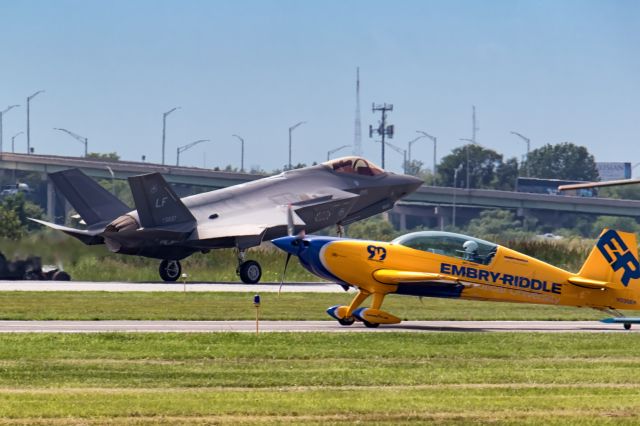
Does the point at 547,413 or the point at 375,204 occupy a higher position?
the point at 375,204

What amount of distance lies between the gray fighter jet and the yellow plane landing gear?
631 inches

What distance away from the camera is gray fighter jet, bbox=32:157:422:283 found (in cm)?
4572

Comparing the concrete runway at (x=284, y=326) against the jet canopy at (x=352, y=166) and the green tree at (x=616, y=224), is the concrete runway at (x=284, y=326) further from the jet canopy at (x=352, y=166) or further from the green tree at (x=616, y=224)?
the green tree at (x=616, y=224)

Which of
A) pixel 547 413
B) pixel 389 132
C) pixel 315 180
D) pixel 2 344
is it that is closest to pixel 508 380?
pixel 547 413

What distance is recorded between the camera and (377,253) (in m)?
27.2

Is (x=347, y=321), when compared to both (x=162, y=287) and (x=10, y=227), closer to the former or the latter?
(x=162, y=287)

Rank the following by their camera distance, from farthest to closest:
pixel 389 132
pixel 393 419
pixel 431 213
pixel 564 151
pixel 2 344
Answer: pixel 564 151, pixel 389 132, pixel 431 213, pixel 2 344, pixel 393 419

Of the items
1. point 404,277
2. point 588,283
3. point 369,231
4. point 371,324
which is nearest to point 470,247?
point 404,277

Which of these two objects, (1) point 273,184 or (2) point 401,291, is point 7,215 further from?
(2) point 401,291

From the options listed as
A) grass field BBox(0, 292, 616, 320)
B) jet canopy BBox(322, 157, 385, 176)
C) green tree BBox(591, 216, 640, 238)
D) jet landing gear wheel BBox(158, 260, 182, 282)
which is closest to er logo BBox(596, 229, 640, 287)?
grass field BBox(0, 292, 616, 320)

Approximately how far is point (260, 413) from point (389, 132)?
427 ft

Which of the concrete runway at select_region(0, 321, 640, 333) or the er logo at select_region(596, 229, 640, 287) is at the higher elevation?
the er logo at select_region(596, 229, 640, 287)

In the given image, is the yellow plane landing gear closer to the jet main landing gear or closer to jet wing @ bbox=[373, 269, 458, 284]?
jet wing @ bbox=[373, 269, 458, 284]

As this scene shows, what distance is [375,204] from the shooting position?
51.3 m
